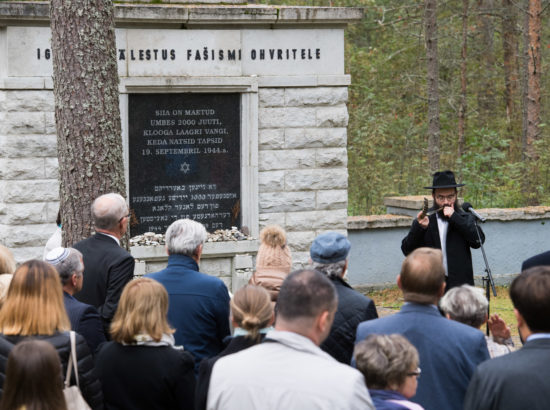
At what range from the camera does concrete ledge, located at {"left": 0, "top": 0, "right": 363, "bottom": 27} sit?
9016 millimetres

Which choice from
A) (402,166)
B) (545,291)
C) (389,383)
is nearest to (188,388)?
(389,383)

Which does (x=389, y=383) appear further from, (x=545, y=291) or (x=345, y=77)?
(x=345, y=77)

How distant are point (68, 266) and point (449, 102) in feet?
51.6

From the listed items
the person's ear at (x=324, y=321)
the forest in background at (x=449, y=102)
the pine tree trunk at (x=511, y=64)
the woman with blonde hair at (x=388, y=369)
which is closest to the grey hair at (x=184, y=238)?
the woman with blonde hair at (x=388, y=369)

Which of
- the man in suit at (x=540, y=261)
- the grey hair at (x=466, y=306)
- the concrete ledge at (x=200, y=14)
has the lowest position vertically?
the grey hair at (x=466, y=306)

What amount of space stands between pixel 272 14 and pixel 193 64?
1069 mm

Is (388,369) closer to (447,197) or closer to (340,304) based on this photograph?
(340,304)

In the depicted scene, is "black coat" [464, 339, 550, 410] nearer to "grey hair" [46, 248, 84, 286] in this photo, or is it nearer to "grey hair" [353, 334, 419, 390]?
"grey hair" [353, 334, 419, 390]

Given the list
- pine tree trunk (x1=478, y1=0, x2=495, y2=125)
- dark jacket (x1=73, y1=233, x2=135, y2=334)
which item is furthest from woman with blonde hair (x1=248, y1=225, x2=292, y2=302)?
pine tree trunk (x1=478, y1=0, x2=495, y2=125)

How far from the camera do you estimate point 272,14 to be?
9.84 meters

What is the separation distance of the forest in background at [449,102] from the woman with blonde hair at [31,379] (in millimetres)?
11162

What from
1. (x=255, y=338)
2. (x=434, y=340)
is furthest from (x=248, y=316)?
(x=434, y=340)

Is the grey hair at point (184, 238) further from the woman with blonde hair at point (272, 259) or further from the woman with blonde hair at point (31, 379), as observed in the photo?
the woman with blonde hair at point (31, 379)

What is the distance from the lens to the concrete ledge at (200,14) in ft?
29.6
